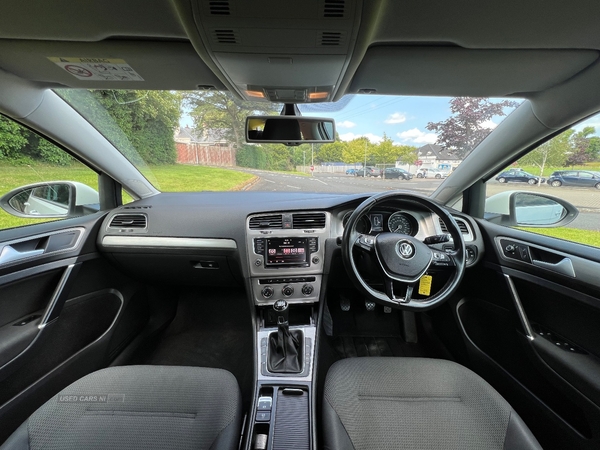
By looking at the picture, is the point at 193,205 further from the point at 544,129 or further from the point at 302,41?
the point at 544,129

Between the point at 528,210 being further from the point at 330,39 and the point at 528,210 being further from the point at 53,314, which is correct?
→ the point at 53,314

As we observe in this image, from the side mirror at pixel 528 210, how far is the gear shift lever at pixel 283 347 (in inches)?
68.9

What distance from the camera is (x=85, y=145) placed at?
81.8 inches

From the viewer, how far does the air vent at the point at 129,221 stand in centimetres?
231

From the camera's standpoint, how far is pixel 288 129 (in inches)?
78.5

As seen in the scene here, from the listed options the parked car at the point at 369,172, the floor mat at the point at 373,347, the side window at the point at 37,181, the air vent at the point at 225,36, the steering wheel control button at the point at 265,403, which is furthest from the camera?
the floor mat at the point at 373,347

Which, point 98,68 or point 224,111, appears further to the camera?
point 224,111

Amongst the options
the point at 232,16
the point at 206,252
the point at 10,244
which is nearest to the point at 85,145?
the point at 10,244

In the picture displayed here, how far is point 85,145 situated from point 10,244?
79 centimetres

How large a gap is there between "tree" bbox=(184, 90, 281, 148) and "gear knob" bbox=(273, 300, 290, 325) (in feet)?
3.99

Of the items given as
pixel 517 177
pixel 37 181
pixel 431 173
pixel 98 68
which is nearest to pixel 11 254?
pixel 37 181

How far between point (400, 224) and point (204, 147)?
1688 millimetres

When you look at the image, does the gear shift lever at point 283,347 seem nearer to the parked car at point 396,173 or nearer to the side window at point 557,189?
the parked car at point 396,173

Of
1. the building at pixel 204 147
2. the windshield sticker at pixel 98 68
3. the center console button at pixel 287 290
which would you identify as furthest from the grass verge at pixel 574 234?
the windshield sticker at pixel 98 68
